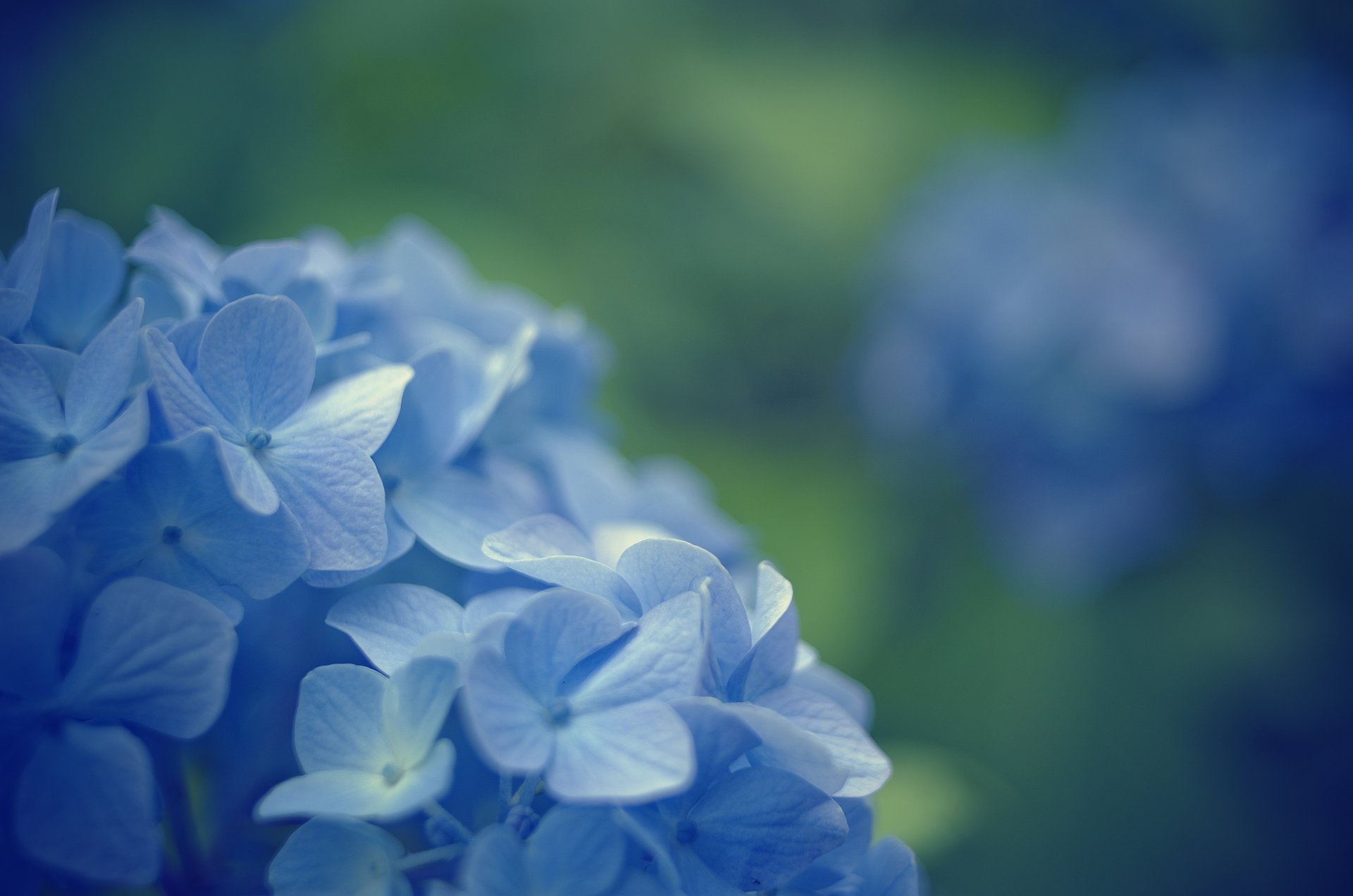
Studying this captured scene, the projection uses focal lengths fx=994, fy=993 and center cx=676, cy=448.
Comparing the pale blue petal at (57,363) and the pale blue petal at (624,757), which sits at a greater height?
the pale blue petal at (624,757)

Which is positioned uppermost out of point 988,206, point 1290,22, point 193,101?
point 1290,22

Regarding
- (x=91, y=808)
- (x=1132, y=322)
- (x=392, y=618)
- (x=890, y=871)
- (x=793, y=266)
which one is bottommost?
(x=91, y=808)

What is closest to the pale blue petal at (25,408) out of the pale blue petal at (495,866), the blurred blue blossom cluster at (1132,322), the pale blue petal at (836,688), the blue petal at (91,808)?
the blue petal at (91,808)

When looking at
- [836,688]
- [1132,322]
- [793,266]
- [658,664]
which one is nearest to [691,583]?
[658,664]

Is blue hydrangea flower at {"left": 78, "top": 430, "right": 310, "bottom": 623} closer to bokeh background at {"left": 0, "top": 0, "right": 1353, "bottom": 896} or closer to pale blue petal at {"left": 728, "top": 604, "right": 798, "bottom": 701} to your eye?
pale blue petal at {"left": 728, "top": 604, "right": 798, "bottom": 701}

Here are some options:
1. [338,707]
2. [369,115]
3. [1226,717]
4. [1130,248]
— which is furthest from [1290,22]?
[338,707]

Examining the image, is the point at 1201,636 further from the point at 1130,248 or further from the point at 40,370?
the point at 40,370

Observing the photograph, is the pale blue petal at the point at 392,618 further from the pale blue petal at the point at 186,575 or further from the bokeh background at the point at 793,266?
the bokeh background at the point at 793,266

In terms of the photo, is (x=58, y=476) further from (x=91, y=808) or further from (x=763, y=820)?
(x=763, y=820)
